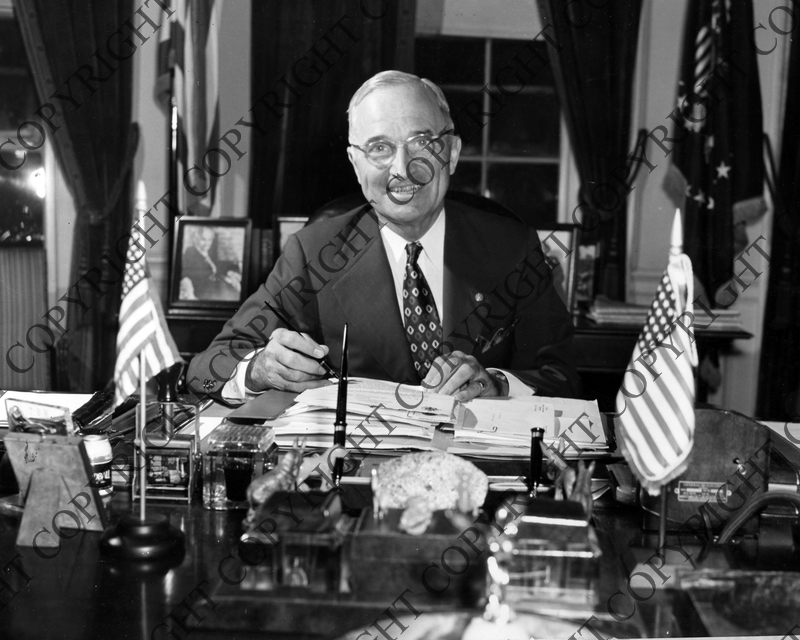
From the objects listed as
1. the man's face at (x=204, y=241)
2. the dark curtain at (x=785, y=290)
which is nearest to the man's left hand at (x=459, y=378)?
the man's face at (x=204, y=241)

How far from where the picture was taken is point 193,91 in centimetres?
394

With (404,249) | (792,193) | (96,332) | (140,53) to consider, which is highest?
(140,53)

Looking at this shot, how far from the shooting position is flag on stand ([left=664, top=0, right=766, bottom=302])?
388 cm

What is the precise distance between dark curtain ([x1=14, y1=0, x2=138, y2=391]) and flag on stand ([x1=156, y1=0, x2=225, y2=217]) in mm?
175

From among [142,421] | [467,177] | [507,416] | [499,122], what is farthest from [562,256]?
[142,421]

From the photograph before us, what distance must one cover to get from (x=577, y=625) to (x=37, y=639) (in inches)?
23.8

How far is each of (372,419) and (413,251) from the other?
1.30 m

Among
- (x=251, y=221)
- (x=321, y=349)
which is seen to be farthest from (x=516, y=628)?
(x=251, y=221)

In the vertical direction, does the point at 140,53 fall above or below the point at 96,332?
above

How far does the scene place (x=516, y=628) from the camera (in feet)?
3.17

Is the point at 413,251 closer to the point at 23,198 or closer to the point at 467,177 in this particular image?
the point at 467,177

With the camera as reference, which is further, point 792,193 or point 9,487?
point 792,193

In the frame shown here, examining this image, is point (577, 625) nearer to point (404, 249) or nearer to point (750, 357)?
point (404, 249)

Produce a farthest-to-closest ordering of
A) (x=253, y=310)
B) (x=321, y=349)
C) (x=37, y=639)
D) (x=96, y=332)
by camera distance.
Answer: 1. (x=96, y=332)
2. (x=253, y=310)
3. (x=321, y=349)
4. (x=37, y=639)
